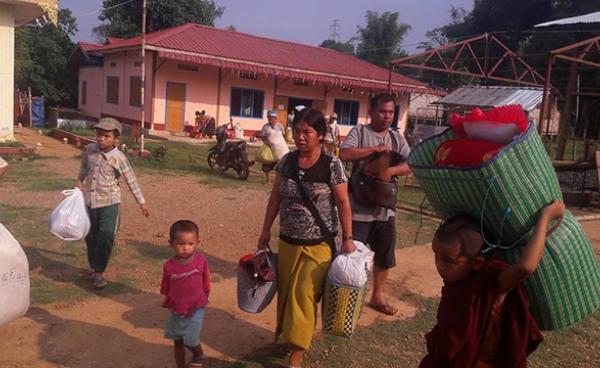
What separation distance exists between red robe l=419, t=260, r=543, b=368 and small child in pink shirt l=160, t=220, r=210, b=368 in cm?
159

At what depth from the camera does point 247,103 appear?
2259cm

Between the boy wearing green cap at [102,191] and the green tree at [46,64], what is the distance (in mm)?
25844

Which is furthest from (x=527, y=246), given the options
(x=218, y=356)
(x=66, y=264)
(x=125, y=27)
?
(x=125, y=27)

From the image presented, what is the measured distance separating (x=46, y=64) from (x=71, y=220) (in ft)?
93.8

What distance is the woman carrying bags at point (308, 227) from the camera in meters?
3.21

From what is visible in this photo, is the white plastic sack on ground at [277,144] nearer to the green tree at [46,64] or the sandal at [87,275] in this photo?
the sandal at [87,275]

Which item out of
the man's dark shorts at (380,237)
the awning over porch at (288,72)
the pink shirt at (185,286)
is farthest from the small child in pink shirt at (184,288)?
the awning over porch at (288,72)

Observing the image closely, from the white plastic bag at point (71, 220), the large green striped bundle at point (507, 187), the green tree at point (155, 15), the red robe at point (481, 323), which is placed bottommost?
the white plastic bag at point (71, 220)

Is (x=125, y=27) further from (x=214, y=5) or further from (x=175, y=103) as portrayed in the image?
(x=175, y=103)

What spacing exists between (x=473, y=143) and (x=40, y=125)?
81.5 feet

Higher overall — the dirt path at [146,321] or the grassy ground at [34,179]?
the grassy ground at [34,179]

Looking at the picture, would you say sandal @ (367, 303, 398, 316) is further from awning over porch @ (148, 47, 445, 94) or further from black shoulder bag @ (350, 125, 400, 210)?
awning over porch @ (148, 47, 445, 94)

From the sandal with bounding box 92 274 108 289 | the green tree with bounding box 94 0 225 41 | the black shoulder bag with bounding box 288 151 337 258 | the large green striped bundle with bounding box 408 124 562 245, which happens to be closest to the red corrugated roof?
the green tree with bounding box 94 0 225 41

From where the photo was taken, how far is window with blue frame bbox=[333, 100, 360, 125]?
82.9 ft
